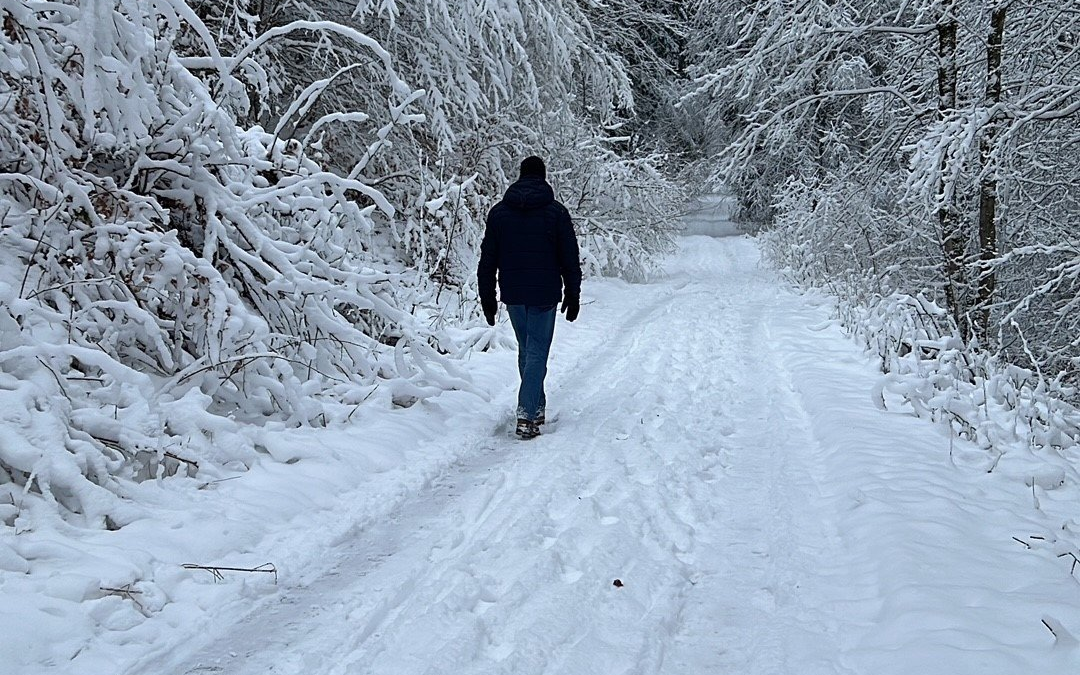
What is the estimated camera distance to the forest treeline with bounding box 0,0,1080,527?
3877mm

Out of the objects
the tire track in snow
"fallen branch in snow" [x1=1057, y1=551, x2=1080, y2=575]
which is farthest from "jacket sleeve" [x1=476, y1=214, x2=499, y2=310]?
"fallen branch in snow" [x1=1057, y1=551, x2=1080, y2=575]

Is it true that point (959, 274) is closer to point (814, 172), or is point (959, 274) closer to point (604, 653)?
point (604, 653)

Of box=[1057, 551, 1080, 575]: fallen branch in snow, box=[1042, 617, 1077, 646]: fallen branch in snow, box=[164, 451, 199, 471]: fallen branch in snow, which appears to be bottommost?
box=[1057, 551, 1080, 575]: fallen branch in snow

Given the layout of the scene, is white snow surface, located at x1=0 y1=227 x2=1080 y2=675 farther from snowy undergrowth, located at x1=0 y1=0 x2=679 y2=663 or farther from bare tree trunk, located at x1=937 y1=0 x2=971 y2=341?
bare tree trunk, located at x1=937 y1=0 x2=971 y2=341

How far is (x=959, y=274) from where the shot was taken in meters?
9.15

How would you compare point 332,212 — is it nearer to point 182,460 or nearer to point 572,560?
point 182,460

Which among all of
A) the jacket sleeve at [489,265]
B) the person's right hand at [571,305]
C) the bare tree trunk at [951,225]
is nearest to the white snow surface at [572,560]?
the person's right hand at [571,305]

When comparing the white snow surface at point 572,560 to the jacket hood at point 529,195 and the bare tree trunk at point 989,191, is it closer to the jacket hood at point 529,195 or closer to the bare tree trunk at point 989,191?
the jacket hood at point 529,195

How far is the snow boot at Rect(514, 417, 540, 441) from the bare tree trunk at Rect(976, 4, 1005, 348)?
14.9ft

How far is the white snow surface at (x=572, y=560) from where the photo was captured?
8.68ft

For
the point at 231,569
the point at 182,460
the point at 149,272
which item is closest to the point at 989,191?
the point at 149,272

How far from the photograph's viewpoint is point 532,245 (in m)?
5.81

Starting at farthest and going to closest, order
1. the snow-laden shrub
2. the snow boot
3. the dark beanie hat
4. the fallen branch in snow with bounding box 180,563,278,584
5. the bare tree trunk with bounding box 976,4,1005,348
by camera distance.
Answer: the bare tree trunk with bounding box 976,4,1005,348 → the dark beanie hat → the snow boot → the snow-laden shrub → the fallen branch in snow with bounding box 180,563,278,584

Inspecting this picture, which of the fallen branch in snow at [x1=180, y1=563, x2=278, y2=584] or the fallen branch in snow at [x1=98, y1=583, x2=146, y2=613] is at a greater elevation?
the fallen branch in snow at [x1=98, y1=583, x2=146, y2=613]
